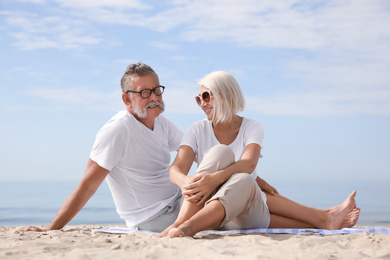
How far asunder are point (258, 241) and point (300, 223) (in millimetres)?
1362

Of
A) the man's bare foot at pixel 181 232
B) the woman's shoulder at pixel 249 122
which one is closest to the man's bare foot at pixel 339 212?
the woman's shoulder at pixel 249 122

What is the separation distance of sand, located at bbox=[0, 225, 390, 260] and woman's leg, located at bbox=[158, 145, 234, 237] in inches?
8.9

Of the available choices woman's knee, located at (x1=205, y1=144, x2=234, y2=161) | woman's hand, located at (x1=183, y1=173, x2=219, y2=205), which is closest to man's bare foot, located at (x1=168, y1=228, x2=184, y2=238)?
woman's hand, located at (x1=183, y1=173, x2=219, y2=205)

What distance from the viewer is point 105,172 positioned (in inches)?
175

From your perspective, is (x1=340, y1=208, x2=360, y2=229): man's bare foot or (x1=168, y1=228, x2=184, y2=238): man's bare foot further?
(x1=340, y1=208, x2=360, y2=229): man's bare foot

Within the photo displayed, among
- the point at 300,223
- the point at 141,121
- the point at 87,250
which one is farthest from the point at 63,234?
the point at 300,223

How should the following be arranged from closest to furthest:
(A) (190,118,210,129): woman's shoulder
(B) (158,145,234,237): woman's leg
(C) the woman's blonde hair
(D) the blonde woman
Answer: (D) the blonde woman < (B) (158,145,234,237): woman's leg < (C) the woman's blonde hair < (A) (190,118,210,129): woman's shoulder

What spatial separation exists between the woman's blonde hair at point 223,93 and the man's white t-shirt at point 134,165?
76 centimetres

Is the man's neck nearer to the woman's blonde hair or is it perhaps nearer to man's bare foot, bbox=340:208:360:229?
the woman's blonde hair

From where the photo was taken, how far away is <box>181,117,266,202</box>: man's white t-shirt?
14.8 ft

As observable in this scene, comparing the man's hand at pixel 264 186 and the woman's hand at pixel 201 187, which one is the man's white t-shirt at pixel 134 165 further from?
the man's hand at pixel 264 186

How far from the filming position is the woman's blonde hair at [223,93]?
4371mm

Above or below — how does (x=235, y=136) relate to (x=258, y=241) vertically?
above

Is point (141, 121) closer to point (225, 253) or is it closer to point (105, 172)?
point (105, 172)
